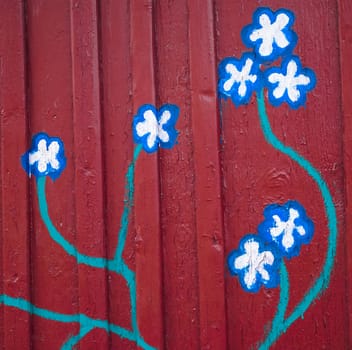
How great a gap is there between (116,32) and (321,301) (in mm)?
1002

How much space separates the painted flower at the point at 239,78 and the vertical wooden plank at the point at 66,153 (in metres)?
0.51

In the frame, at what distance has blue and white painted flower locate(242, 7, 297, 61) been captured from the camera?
1216 mm

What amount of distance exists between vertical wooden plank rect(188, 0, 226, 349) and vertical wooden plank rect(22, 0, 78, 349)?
1.35 ft

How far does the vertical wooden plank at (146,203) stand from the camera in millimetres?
1251

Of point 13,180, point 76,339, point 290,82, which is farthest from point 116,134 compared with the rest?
point 76,339

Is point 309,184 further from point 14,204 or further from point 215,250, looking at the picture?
point 14,204

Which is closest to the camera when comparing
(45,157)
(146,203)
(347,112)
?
(347,112)

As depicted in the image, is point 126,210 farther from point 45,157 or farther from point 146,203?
point 45,157

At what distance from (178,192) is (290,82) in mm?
451

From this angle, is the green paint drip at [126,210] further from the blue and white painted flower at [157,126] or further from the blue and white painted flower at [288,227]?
the blue and white painted flower at [288,227]

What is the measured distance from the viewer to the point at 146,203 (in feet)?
4.18

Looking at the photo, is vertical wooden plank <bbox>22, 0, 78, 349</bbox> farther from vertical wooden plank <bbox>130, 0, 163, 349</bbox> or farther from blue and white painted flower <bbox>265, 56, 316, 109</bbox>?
blue and white painted flower <bbox>265, 56, 316, 109</bbox>

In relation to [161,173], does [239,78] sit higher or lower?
higher

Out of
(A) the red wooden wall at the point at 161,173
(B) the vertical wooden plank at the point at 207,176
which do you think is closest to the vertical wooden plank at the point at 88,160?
(A) the red wooden wall at the point at 161,173
